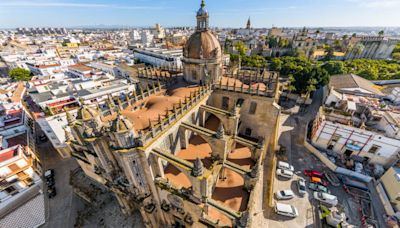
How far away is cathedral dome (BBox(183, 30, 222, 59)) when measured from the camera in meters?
28.9

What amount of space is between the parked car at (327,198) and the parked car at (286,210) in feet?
17.3

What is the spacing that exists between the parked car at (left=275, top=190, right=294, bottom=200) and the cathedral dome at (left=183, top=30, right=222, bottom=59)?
84.4 feet

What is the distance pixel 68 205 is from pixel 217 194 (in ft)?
91.9

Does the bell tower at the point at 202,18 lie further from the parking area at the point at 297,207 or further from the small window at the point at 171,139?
the parking area at the point at 297,207

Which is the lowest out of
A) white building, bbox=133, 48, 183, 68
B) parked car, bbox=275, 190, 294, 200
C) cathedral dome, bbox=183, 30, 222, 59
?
parked car, bbox=275, 190, 294, 200

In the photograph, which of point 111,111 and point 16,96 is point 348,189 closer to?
point 111,111

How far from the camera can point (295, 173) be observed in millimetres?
30656

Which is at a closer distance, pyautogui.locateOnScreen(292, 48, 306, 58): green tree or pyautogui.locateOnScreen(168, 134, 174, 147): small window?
pyautogui.locateOnScreen(168, 134, 174, 147): small window

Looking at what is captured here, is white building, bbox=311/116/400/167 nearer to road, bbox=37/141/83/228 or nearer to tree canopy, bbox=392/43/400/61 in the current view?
road, bbox=37/141/83/228

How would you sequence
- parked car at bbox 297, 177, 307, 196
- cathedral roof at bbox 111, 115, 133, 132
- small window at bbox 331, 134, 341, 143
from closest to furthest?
cathedral roof at bbox 111, 115, 133, 132
parked car at bbox 297, 177, 307, 196
small window at bbox 331, 134, 341, 143

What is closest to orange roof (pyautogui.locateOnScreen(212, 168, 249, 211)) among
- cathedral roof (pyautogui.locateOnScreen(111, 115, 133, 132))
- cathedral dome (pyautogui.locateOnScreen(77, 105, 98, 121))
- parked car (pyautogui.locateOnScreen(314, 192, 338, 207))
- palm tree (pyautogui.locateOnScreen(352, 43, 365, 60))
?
cathedral roof (pyautogui.locateOnScreen(111, 115, 133, 132))

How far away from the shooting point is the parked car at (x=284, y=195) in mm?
26125

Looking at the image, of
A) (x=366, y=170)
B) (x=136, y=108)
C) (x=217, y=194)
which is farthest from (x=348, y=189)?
(x=136, y=108)

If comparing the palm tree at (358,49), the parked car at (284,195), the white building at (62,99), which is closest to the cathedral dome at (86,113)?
the white building at (62,99)
